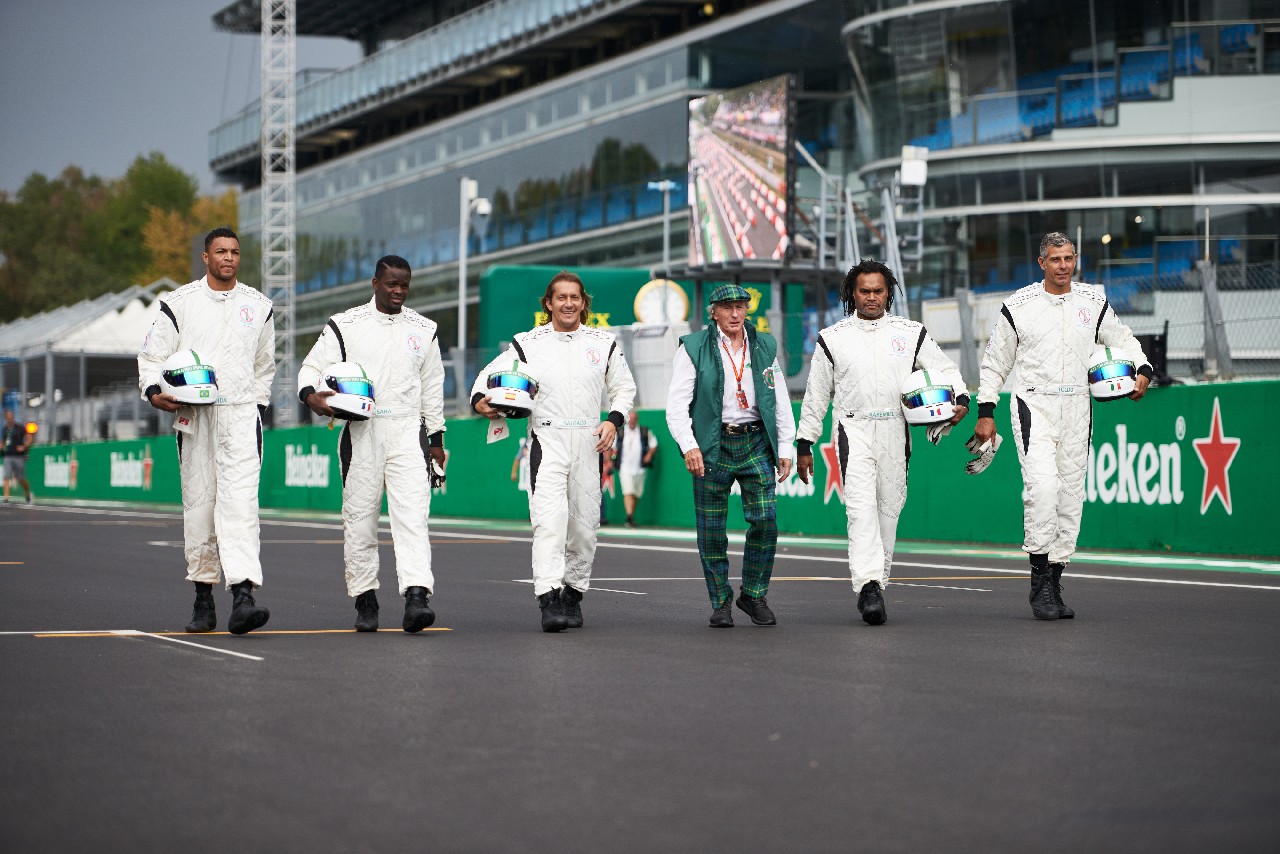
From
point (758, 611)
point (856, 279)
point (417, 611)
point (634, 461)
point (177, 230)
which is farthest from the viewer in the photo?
point (177, 230)

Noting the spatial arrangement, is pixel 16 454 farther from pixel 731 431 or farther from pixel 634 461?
pixel 731 431

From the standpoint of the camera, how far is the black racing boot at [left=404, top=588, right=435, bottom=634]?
9453 millimetres

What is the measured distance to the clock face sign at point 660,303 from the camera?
1314 inches

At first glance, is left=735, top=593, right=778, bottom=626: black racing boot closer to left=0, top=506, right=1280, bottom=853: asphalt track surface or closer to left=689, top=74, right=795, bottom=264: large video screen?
left=0, top=506, right=1280, bottom=853: asphalt track surface

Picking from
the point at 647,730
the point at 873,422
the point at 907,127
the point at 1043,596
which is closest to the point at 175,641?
the point at 647,730

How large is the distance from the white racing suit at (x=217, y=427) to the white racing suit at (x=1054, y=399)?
13.5ft

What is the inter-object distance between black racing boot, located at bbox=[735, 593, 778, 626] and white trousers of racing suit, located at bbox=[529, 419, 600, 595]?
0.93m

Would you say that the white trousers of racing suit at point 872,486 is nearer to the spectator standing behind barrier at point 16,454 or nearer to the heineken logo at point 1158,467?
the heineken logo at point 1158,467

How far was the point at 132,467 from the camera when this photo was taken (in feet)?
151

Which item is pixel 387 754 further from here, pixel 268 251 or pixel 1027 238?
pixel 268 251

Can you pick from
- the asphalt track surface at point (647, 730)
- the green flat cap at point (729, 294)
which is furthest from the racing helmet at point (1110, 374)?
the green flat cap at point (729, 294)

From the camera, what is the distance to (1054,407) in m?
10.3

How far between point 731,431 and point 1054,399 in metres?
1.93

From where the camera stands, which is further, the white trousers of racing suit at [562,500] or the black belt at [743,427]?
the black belt at [743,427]
